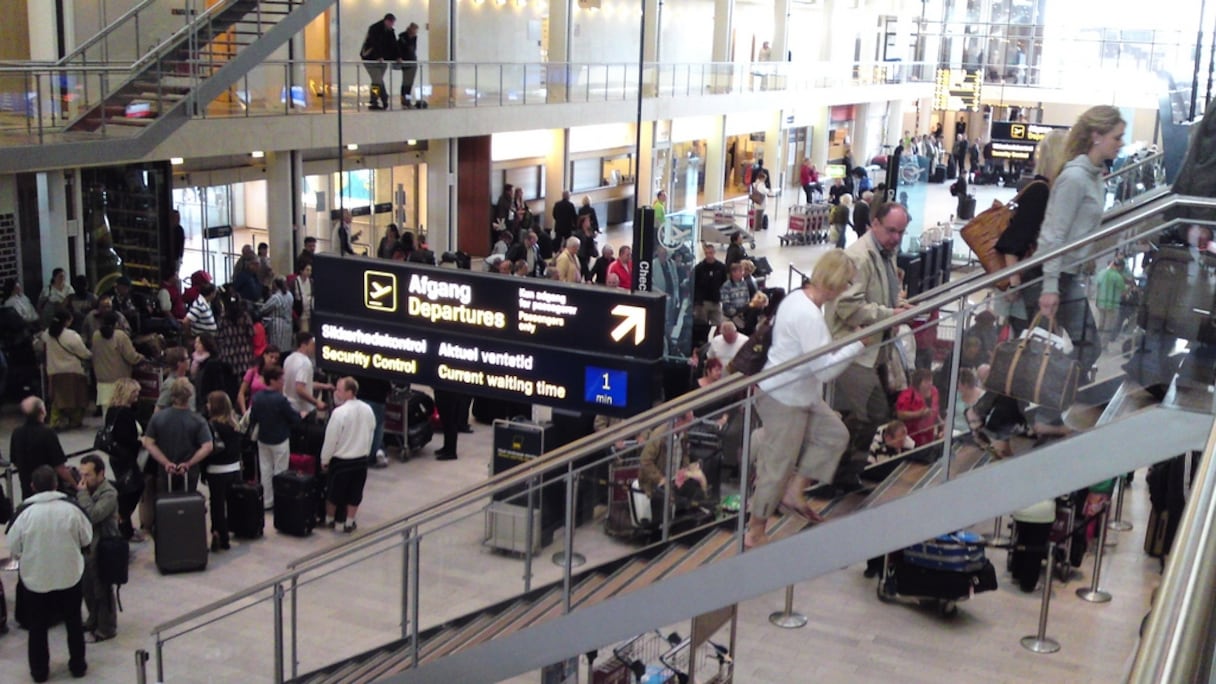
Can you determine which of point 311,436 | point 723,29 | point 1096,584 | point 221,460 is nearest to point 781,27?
point 723,29

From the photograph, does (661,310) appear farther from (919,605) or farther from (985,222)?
(919,605)

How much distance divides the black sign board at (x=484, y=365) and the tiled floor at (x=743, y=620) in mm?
1656

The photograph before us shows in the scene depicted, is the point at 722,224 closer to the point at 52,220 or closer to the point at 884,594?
the point at 52,220

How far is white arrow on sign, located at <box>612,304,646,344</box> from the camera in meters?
9.34

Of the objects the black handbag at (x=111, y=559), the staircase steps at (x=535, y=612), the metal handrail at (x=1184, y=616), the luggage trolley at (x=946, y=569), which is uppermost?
the metal handrail at (x=1184, y=616)

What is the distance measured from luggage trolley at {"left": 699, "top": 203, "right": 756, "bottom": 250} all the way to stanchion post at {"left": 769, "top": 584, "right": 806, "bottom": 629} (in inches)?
634

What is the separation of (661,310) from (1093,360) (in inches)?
138

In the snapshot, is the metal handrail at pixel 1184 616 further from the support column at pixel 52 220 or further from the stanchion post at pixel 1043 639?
the support column at pixel 52 220

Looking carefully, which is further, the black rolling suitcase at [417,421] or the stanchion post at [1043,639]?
the black rolling suitcase at [417,421]

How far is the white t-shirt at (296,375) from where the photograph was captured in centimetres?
1398

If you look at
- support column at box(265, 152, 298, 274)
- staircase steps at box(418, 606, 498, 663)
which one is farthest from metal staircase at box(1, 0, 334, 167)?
staircase steps at box(418, 606, 498, 663)

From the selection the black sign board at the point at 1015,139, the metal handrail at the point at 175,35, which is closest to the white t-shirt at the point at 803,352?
the metal handrail at the point at 175,35

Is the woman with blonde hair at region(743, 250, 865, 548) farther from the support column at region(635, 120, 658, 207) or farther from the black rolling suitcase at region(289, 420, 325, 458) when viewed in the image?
the support column at region(635, 120, 658, 207)

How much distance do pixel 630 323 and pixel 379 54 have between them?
16.4 m
